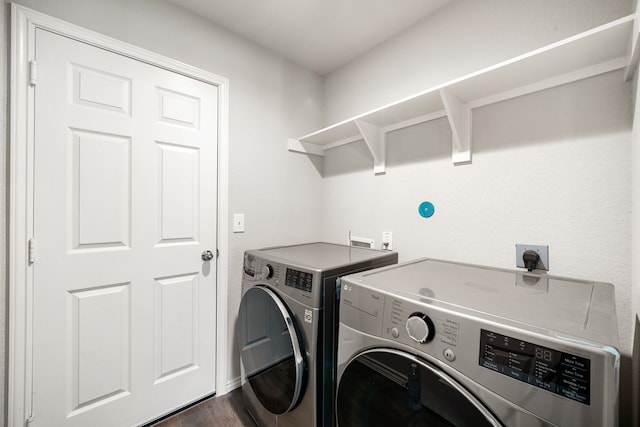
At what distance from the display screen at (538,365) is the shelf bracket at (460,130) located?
1046 millimetres

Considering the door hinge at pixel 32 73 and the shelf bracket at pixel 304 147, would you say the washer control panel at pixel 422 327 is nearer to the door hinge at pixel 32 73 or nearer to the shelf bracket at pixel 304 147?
the shelf bracket at pixel 304 147

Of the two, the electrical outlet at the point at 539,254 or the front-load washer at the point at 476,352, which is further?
the electrical outlet at the point at 539,254

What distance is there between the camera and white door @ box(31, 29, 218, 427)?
47.5 inches

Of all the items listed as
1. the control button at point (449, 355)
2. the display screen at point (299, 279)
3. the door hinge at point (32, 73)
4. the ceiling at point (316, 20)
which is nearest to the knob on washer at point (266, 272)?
the display screen at point (299, 279)

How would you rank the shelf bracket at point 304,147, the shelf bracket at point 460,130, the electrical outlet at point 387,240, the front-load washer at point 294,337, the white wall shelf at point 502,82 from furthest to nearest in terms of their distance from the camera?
the shelf bracket at point 304,147
the electrical outlet at point 387,240
the shelf bracket at point 460,130
the front-load washer at point 294,337
the white wall shelf at point 502,82

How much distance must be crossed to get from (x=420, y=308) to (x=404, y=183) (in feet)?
3.57

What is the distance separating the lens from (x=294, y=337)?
1121 mm

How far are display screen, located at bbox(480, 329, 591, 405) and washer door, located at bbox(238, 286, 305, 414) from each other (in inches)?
29.3

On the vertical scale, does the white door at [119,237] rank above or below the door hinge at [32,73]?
below

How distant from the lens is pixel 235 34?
177 cm

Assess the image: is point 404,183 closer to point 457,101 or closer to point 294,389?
point 457,101

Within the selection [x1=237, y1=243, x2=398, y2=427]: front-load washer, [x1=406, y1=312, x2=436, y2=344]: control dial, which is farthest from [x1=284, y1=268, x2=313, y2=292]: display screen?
[x1=406, y1=312, x2=436, y2=344]: control dial

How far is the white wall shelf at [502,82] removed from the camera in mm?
907

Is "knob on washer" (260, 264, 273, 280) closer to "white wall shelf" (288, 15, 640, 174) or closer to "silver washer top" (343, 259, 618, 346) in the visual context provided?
"silver washer top" (343, 259, 618, 346)
